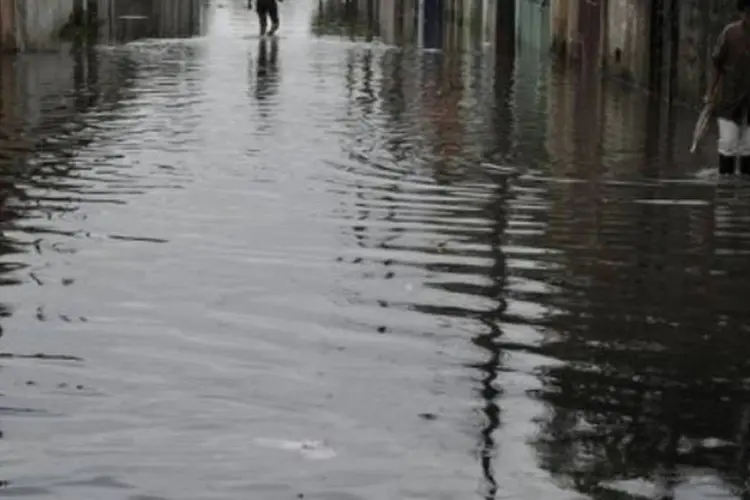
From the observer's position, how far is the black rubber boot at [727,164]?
14.2 meters

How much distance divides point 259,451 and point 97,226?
566 centimetres

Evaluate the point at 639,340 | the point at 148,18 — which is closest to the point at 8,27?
the point at 148,18

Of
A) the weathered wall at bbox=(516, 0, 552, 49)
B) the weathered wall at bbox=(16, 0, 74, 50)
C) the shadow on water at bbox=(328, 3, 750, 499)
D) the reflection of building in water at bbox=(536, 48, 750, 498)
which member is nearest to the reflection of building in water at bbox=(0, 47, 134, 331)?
the weathered wall at bbox=(16, 0, 74, 50)

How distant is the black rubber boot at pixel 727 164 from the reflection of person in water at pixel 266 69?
9.98 meters

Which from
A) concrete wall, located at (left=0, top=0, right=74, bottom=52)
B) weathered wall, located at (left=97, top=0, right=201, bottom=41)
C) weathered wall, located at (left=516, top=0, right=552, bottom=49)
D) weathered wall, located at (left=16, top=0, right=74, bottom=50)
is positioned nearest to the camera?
concrete wall, located at (left=0, top=0, right=74, bottom=52)

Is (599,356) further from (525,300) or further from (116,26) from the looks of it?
(116,26)

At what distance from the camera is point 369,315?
8477mm

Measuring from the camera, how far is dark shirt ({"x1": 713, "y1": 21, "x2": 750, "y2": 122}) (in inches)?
549

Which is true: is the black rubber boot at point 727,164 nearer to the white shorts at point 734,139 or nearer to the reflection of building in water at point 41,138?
the white shorts at point 734,139

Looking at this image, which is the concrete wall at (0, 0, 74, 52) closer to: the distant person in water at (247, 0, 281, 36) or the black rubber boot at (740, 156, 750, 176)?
the distant person in water at (247, 0, 281, 36)

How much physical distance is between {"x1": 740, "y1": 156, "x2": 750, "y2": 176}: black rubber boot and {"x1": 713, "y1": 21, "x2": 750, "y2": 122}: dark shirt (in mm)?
340

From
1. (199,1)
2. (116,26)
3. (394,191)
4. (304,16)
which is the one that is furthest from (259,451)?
(199,1)

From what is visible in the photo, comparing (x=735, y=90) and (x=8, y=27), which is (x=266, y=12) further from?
(x=735, y=90)

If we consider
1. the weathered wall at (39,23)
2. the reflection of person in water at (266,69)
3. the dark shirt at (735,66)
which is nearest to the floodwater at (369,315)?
the dark shirt at (735,66)
